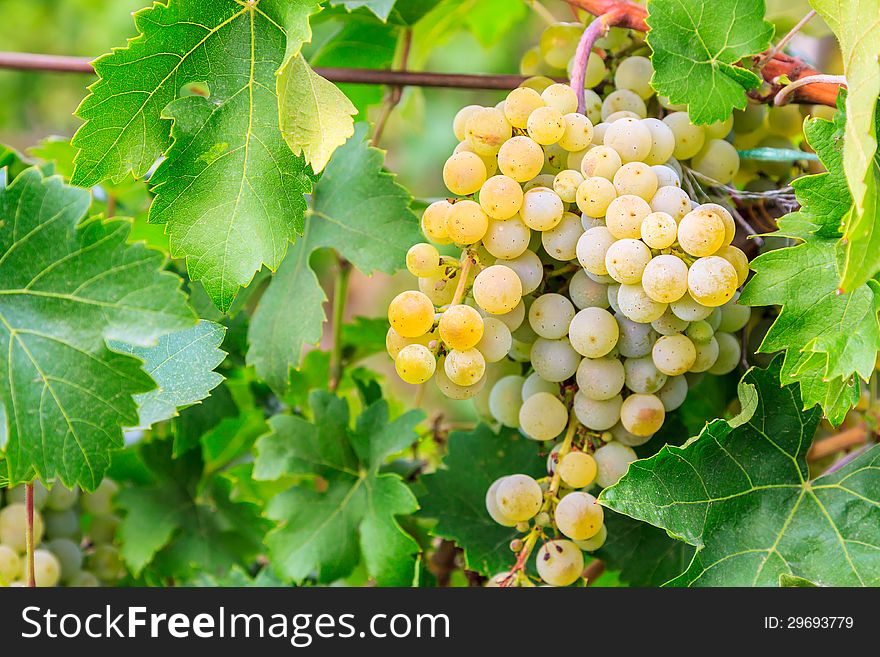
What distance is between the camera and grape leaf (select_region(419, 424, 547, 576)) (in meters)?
0.71

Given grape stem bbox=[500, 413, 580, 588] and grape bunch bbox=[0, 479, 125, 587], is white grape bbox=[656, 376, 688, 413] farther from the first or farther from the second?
grape bunch bbox=[0, 479, 125, 587]

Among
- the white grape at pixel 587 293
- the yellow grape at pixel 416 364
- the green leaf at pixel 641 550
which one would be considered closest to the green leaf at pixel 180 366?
the yellow grape at pixel 416 364

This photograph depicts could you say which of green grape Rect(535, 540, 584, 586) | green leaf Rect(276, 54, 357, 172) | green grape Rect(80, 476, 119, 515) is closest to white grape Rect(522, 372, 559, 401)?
green grape Rect(535, 540, 584, 586)

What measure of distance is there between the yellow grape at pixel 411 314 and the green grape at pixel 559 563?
179mm

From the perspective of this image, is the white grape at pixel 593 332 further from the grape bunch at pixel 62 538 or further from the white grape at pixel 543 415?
the grape bunch at pixel 62 538

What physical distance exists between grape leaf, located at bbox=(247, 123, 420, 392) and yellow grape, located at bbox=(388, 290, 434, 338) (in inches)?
7.7

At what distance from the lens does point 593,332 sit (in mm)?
544

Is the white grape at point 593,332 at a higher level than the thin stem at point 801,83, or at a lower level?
lower

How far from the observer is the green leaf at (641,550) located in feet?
2.28

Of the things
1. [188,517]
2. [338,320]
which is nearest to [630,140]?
[338,320]

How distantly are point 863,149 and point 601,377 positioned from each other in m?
0.22

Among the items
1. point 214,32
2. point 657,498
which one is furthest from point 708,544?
point 214,32

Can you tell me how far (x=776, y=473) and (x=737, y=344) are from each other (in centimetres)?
9
